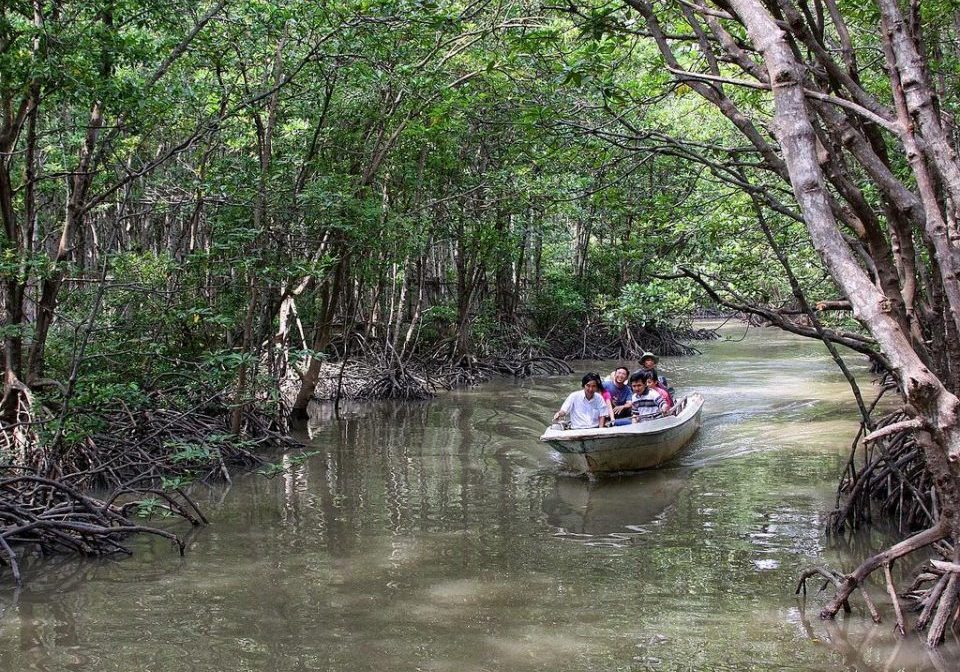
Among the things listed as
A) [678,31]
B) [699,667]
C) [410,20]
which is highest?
[410,20]

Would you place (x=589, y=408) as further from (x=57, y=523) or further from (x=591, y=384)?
(x=57, y=523)

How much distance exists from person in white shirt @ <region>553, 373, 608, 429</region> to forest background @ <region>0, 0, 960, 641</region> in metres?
1.14

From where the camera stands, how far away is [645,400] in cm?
1170

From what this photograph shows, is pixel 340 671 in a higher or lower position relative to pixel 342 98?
lower

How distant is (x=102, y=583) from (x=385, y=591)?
213 centimetres

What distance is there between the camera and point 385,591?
633 cm

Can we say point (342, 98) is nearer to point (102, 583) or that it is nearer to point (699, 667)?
point (102, 583)

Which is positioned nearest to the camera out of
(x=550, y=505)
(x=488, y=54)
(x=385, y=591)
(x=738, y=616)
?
(x=738, y=616)

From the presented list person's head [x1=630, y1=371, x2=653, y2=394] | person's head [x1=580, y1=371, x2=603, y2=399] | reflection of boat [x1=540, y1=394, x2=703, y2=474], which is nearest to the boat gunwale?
reflection of boat [x1=540, y1=394, x2=703, y2=474]

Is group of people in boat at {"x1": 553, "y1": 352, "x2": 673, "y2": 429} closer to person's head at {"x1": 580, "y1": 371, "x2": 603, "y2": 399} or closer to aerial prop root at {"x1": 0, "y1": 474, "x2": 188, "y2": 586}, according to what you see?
person's head at {"x1": 580, "y1": 371, "x2": 603, "y2": 399}

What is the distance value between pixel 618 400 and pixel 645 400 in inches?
18.8

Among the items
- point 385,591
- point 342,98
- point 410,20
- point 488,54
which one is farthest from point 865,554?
point 342,98

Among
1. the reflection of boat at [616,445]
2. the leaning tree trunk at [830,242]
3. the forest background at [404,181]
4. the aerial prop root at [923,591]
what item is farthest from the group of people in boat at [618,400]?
the leaning tree trunk at [830,242]

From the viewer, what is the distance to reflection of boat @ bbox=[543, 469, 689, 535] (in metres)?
8.41
